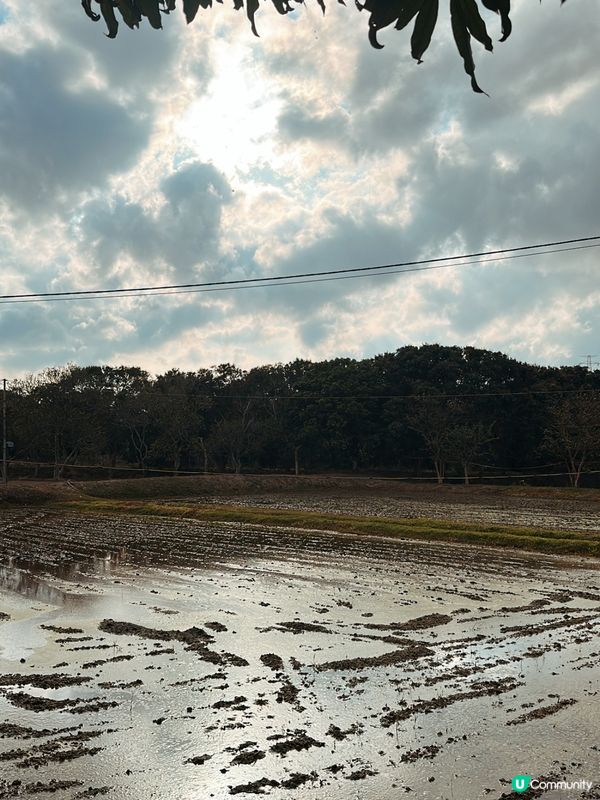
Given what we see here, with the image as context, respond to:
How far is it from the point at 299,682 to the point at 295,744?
1509 millimetres

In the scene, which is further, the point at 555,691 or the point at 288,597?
the point at 288,597

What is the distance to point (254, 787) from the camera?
12.8 ft

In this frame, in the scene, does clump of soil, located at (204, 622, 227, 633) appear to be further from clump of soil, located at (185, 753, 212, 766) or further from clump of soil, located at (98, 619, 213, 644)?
clump of soil, located at (185, 753, 212, 766)

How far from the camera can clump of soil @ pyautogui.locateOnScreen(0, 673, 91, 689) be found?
19.6ft

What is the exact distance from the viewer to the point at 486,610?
9312mm

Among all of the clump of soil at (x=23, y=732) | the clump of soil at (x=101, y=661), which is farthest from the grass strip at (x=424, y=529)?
the clump of soil at (x=23, y=732)

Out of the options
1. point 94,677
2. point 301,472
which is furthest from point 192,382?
point 94,677

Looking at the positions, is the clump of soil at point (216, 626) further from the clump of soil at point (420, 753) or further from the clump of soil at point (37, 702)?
the clump of soil at point (420, 753)

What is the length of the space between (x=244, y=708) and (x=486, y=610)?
5.17 meters

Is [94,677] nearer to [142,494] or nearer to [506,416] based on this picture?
[142,494]

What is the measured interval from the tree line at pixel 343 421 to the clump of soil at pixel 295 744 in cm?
3816

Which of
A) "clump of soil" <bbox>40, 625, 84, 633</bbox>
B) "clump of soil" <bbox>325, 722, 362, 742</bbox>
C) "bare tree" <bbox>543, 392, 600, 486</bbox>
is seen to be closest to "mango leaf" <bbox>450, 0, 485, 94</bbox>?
"clump of soil" <bbox>325, 722, 362, 742</bbox>

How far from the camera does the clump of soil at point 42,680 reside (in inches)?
235

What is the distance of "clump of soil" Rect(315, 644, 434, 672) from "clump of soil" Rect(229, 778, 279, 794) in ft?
8.21
